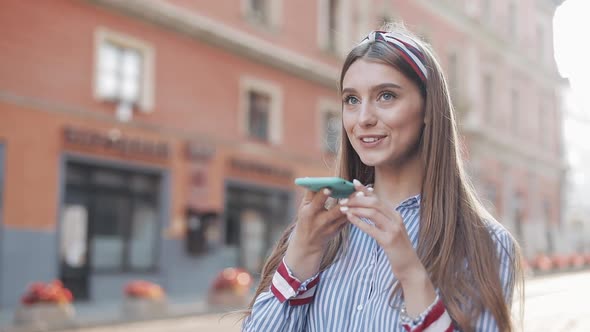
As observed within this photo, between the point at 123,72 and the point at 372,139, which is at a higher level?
the point at 123,72

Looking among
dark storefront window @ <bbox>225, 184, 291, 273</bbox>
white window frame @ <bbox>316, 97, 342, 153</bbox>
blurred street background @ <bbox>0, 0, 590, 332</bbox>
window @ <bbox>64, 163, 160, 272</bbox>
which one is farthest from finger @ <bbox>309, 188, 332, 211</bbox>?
white window frame @ <bbox>316, 97, 342, 153</bbox>

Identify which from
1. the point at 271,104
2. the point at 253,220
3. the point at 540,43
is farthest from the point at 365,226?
the point at 540,43

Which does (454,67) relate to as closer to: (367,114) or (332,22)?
(332,22)

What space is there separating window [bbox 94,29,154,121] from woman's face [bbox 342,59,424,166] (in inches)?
592

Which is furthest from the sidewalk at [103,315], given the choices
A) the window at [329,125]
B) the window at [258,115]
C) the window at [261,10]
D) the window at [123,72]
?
the window at [261,10]

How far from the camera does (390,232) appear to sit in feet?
5.90

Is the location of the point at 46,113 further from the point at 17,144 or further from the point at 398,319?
the point at 398,319

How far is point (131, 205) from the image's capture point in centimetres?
1723

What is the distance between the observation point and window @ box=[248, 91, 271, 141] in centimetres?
2091

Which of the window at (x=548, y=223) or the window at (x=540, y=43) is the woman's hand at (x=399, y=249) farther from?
the window at (x=540, y=43)

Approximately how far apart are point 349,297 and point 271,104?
19527 mm

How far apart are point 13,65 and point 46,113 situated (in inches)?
46.6

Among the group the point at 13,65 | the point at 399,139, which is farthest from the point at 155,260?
the point at 399,139

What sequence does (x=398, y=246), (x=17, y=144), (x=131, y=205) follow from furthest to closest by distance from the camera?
(x=131, y=205)
(x=17, y=144)
(x=398, y=246)
